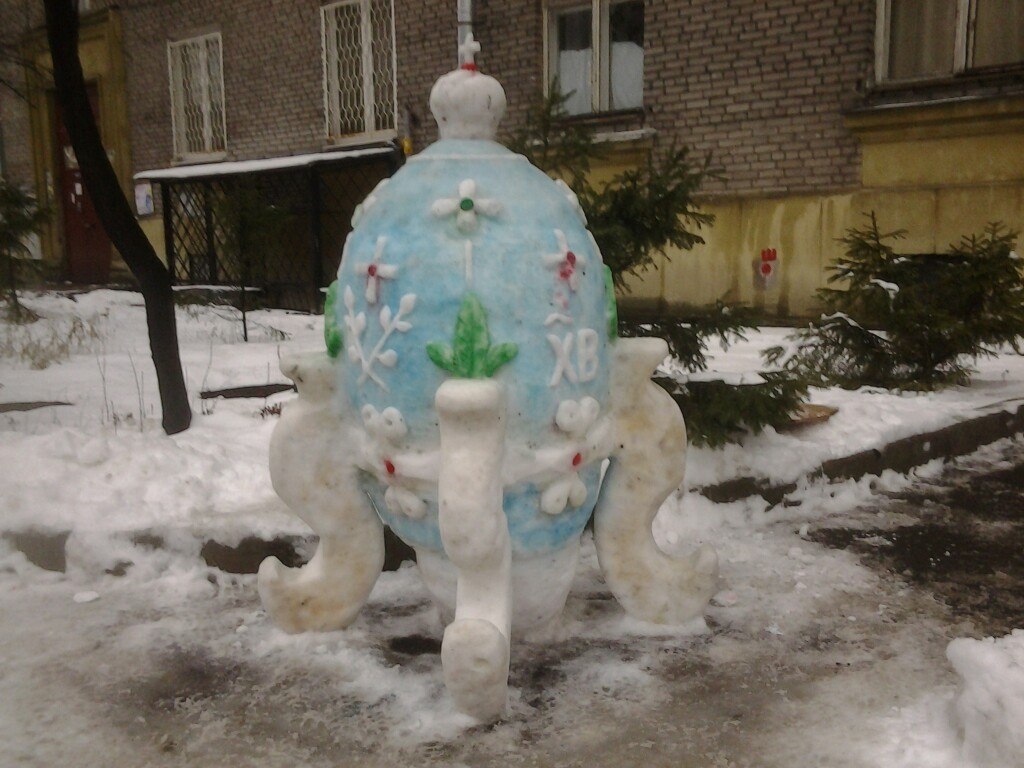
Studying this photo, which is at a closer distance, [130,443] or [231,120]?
[130,443]

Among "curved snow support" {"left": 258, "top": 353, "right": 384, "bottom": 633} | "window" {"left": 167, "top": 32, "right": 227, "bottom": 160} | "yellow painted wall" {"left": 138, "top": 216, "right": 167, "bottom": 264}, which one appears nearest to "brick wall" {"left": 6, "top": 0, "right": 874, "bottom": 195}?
"window" {"left": 167, "top": 32, "right": 227, "bottom": 160}

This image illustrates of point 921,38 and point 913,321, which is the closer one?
point 913,321

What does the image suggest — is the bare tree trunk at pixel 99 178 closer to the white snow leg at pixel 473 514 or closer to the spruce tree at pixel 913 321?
the white snow leg at pixel 473 514

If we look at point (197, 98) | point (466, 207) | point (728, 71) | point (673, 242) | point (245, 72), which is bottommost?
point (673, 242)

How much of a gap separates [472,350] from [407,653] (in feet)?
3.35

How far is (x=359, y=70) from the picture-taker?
38.1ft

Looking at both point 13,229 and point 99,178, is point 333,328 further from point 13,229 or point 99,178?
point 13,229

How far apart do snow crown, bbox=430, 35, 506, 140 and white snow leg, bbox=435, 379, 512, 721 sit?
811 millimetres

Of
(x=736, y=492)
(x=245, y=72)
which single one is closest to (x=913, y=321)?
(x=736, y=492)

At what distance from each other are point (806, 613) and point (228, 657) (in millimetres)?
1851

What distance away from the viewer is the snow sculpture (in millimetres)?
2160

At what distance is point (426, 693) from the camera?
2352 millimetres

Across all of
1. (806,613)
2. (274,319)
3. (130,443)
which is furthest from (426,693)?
(274,319)

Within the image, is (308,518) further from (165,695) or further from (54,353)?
(54,353)
